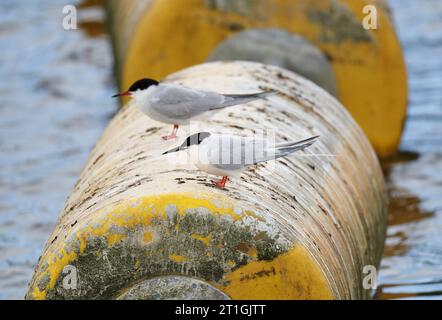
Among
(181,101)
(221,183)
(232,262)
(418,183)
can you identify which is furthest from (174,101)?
(418,183)

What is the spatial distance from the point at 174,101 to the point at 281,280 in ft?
3.78

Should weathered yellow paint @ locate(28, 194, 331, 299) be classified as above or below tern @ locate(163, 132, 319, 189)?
below

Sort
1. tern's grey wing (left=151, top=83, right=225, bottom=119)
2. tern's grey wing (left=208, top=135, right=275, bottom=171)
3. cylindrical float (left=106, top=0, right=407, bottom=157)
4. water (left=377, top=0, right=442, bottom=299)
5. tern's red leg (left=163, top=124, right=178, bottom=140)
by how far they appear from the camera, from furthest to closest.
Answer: cylindrical float (left=106, top=0, right=407, bottom=157)
water (left=377, top=0, right=442, bottom=299)
tern's red leg (left=163, top=124, right=178, bottom=140)
tern's grey wing (left=151, top=83, right=225, bottom=119)
tern's grey wing (left=208, top=135, right=275, bottom=171)

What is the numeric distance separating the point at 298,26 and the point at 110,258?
421cm

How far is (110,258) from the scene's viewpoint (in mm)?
3729

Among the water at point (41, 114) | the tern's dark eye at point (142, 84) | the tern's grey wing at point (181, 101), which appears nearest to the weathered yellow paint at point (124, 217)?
the tern's grey wing at point (181, 101)

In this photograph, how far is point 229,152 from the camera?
155 inches

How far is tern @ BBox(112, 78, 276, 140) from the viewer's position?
4.59 metres

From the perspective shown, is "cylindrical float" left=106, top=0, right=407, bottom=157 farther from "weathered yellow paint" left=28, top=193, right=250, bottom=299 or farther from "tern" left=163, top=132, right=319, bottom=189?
"weathered yellow paint" left=28, top=193, right=250, bottom=299

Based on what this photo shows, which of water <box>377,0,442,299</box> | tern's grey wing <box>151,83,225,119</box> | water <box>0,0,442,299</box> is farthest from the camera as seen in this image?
water <box>0,0,442,299</box>

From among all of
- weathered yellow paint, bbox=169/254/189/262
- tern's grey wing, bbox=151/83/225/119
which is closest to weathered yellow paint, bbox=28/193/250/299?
weathered yellow paint, bbox=169/254/189/262

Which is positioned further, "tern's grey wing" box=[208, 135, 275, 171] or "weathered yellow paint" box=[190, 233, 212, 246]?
"tern's grey wing" box=[208, 135, 275, 171]

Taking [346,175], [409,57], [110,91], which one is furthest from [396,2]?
[346,175]

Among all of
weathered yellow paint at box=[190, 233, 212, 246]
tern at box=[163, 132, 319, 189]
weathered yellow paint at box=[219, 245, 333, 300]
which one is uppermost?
tern at box=[163, 132, 319, 189]
